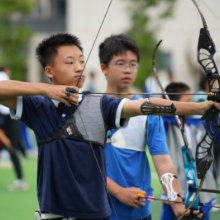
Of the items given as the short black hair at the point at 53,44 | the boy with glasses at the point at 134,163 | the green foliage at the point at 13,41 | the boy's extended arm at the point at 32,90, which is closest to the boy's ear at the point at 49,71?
the short black hair at the point at 53,44

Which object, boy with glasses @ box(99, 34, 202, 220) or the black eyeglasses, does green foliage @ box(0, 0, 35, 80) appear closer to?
the black eyeglasses

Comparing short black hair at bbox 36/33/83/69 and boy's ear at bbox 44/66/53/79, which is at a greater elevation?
short black hair at bbox 36/33/83/69

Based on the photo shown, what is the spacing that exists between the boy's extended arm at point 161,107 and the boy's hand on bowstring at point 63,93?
235 mm

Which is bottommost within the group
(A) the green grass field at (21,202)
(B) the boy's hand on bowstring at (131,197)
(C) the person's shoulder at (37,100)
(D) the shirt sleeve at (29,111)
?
(A) the green grass field at (21,202)

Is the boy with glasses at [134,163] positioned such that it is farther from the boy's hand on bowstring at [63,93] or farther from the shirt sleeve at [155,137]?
the boy's hand on bowstring at [63,93]

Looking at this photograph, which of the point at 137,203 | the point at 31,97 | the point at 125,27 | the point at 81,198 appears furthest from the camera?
the point at 125,27

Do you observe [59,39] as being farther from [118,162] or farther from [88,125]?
[118,162]

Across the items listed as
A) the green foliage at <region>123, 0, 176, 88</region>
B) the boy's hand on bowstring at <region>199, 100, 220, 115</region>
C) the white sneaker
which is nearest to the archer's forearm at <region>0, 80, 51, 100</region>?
the boy's hand on bowstring at <region>199, 100, 220, 115</region>

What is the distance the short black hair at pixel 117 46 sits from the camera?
112 inches

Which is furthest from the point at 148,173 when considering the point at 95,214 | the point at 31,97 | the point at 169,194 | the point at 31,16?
the point at 31,16

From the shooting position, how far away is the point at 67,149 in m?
2.15

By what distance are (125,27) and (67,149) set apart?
18.5 metres

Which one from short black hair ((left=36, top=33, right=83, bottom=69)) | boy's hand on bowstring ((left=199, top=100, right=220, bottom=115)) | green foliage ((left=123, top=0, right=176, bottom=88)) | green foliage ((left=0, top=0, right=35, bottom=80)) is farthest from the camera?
green foliage ((left=0, top=0, right=35, bottom=80))

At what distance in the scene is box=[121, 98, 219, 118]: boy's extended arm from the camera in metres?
1.91
